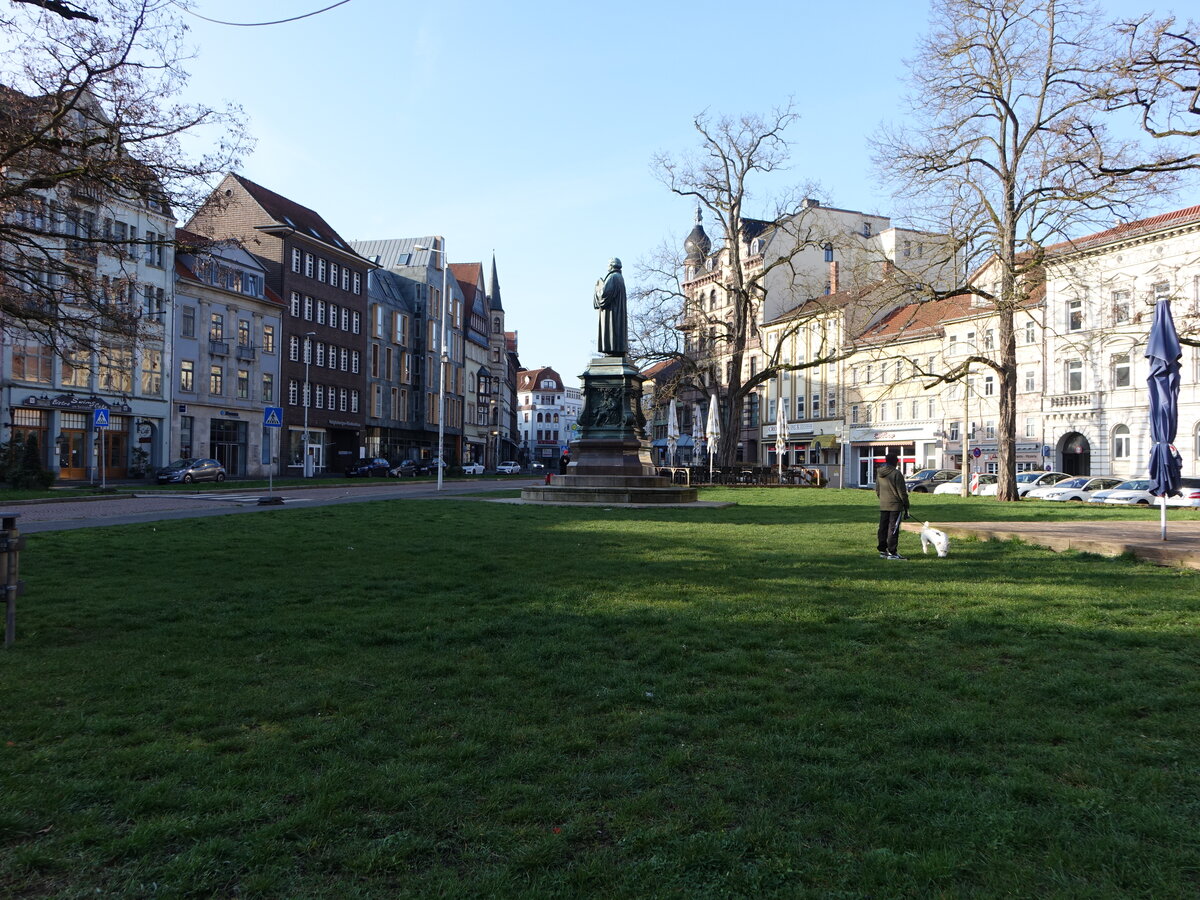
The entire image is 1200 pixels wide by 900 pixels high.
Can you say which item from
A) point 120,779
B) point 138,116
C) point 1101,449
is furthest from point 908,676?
point 1101,449

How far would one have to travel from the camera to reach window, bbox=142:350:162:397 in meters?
47.3

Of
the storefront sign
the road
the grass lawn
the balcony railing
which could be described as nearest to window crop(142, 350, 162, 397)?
the storefront sign

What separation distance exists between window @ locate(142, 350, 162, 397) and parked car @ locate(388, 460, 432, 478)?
15.9 m

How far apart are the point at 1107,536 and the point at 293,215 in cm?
5954

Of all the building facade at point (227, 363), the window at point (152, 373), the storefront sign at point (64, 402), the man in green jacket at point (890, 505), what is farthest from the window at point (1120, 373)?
the window at point (152, 373)

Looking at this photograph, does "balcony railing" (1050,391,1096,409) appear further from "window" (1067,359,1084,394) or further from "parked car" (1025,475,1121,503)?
"parked car" (1025,475,1121,503)

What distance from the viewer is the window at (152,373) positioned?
47281 mm

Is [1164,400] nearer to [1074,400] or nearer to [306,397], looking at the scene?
[1074,400]

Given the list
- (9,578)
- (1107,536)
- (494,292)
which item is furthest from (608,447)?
(494,292)

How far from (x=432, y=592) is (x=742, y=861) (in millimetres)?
6207

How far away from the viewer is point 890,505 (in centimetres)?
1219

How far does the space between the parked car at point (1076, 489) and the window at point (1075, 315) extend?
1488cm

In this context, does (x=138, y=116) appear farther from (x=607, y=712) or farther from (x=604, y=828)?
(x=604, y=828)

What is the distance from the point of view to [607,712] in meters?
4.96
